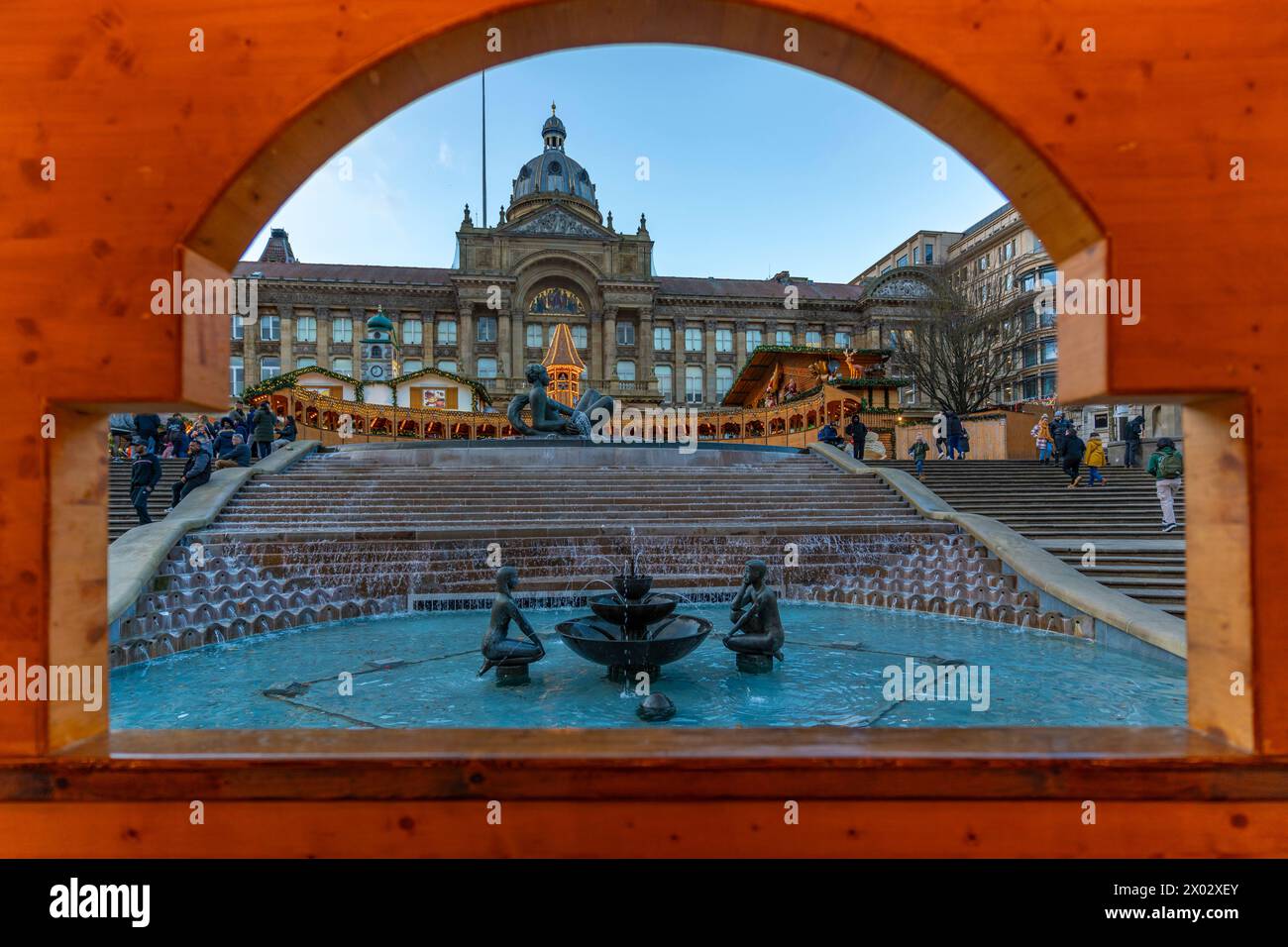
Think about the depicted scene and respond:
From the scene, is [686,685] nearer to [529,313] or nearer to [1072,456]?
[1072,456]

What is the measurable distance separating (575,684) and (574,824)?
12.2 feet

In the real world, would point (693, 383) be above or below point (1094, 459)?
above

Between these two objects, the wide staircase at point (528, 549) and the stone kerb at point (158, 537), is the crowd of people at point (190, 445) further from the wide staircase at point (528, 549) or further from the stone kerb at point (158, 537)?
the wide staircase at point (528, 549)

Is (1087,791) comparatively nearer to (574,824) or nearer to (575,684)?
(574,824)

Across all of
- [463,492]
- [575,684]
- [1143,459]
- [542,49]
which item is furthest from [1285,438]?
[1143,459]


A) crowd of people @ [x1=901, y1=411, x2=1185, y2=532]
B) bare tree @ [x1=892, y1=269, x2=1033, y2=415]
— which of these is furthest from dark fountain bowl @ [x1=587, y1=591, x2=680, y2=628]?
bare tree @ [x1=892, y1=269, x2=1033, y2=415]

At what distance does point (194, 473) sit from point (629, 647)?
9726 mm

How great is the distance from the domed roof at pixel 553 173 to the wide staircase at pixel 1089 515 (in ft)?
177

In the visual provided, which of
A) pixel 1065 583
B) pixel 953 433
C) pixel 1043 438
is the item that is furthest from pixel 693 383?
pixel 1065 583

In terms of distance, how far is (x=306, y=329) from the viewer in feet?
167

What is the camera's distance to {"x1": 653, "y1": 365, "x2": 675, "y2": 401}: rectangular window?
54.2 meters

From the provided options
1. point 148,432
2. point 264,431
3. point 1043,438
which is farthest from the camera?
point 1043,438

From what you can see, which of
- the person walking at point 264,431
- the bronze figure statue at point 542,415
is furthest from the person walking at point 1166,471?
the person walking at point 264,431

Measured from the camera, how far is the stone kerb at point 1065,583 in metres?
6.75
